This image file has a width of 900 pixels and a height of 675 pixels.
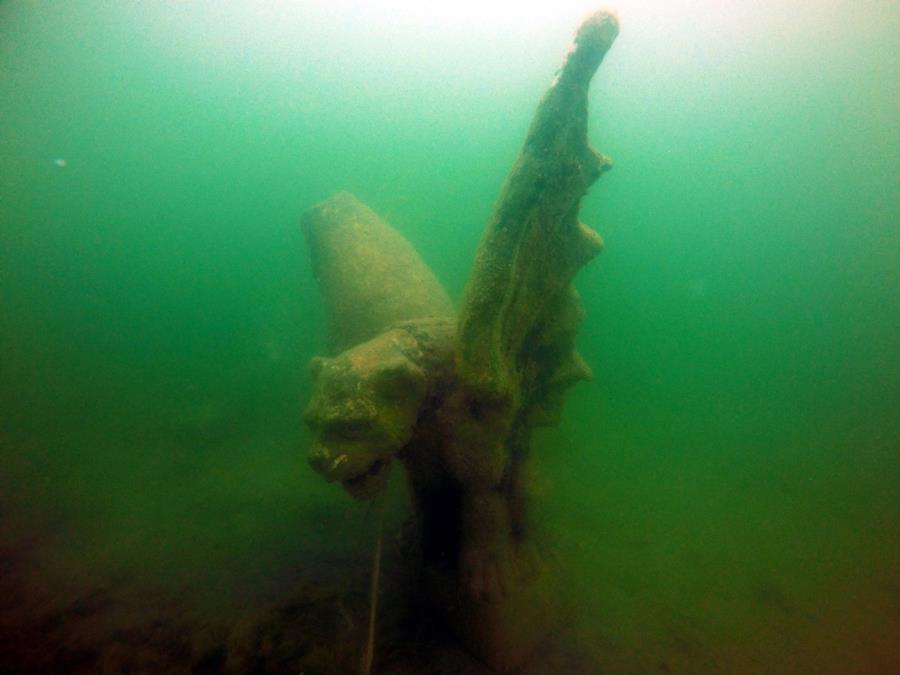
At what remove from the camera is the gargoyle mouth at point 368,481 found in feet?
12.7

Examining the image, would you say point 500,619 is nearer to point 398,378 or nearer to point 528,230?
point 398,378

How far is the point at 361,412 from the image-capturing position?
137 inches

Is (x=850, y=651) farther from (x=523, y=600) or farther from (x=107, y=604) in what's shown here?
(x=107, y=604)

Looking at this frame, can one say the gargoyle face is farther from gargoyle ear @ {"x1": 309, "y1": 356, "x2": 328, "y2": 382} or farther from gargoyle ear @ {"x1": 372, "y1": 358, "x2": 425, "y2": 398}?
gargoyle ear @ {"x1": 309, "y1": 356, "x2": 328, "y2": 382}

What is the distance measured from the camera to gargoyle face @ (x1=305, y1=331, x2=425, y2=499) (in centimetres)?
351

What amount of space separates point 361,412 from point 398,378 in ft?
1.52

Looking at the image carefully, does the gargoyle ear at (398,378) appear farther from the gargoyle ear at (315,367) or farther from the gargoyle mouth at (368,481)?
the gargoyle ear at (315,367)

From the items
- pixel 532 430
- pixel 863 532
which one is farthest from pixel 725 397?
pixel 532 430

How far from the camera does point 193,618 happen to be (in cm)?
535

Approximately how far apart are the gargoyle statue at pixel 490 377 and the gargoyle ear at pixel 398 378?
1 centimetres

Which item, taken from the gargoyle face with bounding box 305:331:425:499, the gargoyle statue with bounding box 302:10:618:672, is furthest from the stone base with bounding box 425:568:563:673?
the gargoyle face with bounding box 305:331:425:499

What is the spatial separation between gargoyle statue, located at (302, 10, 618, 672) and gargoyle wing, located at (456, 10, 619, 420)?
0.01 m

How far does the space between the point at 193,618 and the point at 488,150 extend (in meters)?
88.5

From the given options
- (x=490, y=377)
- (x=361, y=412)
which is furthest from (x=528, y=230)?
(x=361, y=412)
